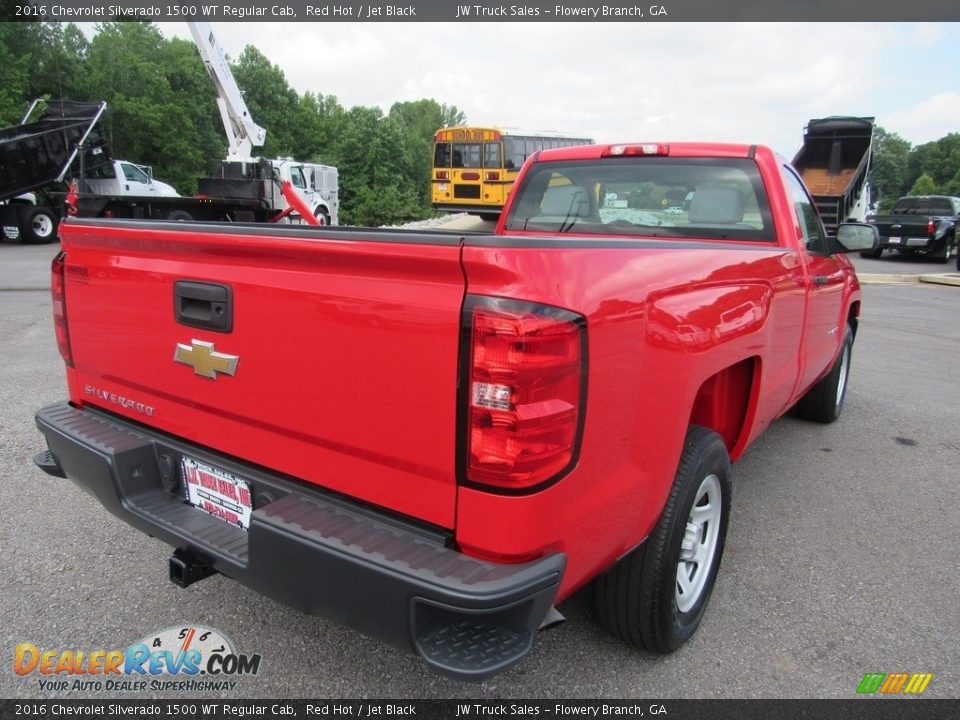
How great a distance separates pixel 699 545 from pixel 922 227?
21.7 meters

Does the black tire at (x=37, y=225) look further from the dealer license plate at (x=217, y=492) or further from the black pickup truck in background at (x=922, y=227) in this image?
the black pickup truck in background at (x=922, y=227)

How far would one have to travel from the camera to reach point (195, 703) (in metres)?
2.17

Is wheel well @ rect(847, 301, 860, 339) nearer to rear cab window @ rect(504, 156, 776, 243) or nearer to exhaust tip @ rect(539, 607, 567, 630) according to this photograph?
rear cab window @ rect(504, 156, 776, 243)

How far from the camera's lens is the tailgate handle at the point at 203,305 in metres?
1.99

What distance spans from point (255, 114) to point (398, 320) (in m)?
62.3

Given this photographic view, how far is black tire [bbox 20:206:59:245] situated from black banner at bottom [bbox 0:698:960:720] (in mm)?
19878

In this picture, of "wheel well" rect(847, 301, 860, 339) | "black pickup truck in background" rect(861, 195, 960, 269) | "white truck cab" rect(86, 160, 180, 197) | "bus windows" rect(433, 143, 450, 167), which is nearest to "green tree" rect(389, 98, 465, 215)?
"bus windows" rect(433, 143, 450, 167)

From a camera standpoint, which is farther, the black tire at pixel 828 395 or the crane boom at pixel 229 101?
the crane boom at pixel 229 101

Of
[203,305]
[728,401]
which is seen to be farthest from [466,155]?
[203,305]

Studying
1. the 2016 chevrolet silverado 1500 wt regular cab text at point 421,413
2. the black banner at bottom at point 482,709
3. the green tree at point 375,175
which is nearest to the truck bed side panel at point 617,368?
the 2016 chevrolet silverado 1500 wt regular cab text at point 421,413

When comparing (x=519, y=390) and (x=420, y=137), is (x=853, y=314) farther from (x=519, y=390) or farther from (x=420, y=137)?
(x=420, y=137)

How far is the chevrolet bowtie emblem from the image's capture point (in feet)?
6.64

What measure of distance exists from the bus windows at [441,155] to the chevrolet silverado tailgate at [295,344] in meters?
24.7

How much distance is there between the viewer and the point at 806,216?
402 cm
